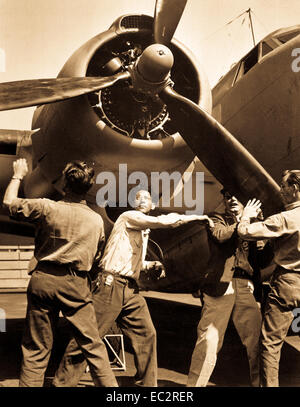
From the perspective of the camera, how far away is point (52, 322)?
3.26 metres

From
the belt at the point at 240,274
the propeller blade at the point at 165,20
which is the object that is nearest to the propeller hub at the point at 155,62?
the propeller blade at the point at 165,20

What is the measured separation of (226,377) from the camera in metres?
4.75

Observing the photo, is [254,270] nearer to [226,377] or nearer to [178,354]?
[226,377]

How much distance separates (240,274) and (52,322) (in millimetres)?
1581

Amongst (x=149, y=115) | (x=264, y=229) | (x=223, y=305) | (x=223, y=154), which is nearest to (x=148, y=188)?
(x=149, y=115)

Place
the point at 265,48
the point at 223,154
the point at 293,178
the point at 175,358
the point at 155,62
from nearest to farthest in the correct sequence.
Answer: the point at 293,178
the point at 155,62
the point at 223,154
the point at 175,358
the point at 265,48

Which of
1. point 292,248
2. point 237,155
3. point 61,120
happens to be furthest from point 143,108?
point 292,248

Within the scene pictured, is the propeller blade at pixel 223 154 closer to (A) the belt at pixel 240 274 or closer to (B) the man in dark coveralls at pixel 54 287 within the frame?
(A) the belt at pixel 240 274

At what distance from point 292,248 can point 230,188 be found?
1.21 m

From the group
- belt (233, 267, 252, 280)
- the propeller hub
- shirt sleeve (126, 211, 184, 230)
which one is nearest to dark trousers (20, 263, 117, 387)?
shirt sleeve (126, 211, 184, 230)

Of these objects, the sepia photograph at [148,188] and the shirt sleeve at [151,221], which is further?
the shirt sleeve at [151,221]

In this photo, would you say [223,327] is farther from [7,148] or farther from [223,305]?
[7,148]

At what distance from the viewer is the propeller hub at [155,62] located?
14.8 ft

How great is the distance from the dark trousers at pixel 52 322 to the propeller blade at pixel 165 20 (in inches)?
114
